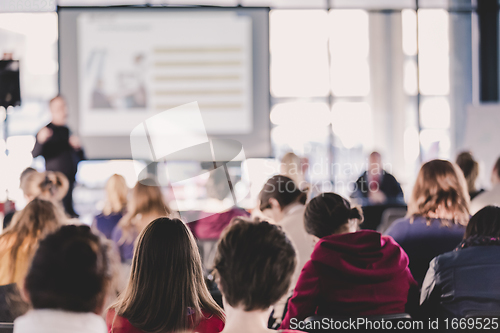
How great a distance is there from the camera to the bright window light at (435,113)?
773 cm

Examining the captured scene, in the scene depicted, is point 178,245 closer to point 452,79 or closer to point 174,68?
point 174,68

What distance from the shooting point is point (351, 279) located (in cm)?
180

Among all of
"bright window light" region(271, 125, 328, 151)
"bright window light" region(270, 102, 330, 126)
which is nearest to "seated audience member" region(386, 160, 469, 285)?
"bright window light" region(271, 125, 328, 151)

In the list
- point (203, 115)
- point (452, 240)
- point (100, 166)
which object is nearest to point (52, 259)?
point (452, 240)

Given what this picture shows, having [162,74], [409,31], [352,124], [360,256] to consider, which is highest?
[409,31]

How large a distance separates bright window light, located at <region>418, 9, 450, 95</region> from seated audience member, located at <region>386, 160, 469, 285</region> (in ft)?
18.5

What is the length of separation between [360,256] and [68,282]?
1.21 meters

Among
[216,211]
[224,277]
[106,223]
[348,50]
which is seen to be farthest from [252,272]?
[348,50]

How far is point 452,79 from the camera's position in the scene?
7.73 meters

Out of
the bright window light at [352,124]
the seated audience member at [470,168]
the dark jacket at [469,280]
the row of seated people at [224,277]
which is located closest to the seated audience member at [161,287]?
the row of seated people at [224,277]

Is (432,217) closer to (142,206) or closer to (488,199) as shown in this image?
(488,199)

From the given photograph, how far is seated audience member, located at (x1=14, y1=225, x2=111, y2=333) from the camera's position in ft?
2.99

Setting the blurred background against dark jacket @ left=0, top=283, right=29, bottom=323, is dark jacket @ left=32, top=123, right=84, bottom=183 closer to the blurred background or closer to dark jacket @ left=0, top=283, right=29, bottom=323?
the blurred background

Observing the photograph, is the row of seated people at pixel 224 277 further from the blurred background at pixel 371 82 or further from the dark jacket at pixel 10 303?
the blurred background at pixel 371 82
